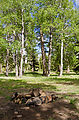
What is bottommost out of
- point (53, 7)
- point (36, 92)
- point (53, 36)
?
point (36, 92)

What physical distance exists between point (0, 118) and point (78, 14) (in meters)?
23.9

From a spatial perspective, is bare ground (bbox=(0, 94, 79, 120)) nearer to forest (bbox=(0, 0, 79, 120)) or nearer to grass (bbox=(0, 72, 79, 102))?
forest (bbox=(0, 0, 79, 120))

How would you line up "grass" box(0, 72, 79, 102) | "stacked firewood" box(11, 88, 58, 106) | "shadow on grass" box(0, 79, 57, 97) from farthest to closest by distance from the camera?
"shadow on grass" box(0, 79, 57, 97)
"grass" box(0, 72, 79, 102)
"stacked firewood" box(11, 88, 58, 106)

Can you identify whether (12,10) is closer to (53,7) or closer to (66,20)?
(53,7)

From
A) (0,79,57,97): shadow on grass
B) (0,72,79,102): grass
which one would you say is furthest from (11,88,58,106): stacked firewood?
(0,79,57,97): shadow on grass

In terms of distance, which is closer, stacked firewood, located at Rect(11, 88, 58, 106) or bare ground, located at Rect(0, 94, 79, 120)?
bare ground, located at Rect(0, 94, 79, 120)

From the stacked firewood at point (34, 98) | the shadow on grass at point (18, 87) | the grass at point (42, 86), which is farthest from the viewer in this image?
the shadow on grass at point (18, 87)

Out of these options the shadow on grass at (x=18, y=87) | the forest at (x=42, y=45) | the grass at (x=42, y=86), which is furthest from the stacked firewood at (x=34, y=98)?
the shadow on grass at (x=18, y=87)

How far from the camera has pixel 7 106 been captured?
18.0 ft

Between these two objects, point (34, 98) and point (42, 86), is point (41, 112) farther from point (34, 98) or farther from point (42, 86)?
point (42, 86)

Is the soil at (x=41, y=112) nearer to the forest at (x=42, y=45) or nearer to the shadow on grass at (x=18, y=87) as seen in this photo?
the forest at (x=42, y=45)

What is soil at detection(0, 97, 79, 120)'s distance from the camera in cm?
438

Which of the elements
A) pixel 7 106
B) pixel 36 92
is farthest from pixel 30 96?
pixel 7 106

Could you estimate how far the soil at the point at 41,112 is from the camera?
14.4ft
